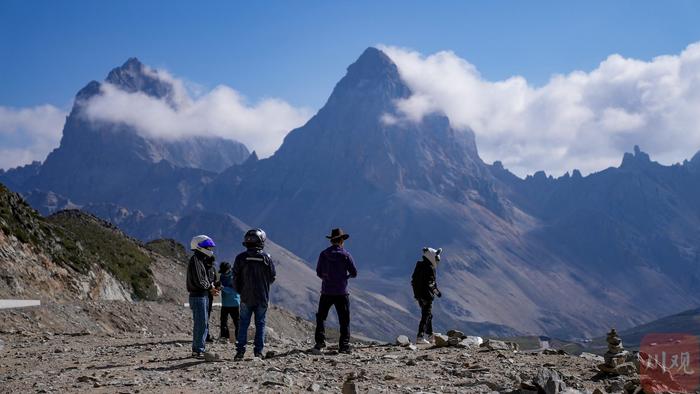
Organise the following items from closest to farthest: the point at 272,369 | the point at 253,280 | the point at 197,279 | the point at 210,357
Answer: the point at 272,369 < the point at 210,357 < the point at 253,280 < the point at 197,279

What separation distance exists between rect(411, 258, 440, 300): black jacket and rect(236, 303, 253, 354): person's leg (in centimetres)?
681

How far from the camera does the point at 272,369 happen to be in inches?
550

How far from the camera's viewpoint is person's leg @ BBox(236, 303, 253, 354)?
611 inches

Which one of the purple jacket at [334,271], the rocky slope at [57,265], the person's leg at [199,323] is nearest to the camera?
the person's leg at [199,323]

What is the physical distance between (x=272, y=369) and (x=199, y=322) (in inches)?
116

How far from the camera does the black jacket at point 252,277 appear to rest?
15891mm

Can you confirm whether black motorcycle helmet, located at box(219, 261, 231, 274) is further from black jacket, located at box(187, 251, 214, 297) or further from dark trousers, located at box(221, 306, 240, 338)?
black jacket, located at box(187, 251, 214, 297)

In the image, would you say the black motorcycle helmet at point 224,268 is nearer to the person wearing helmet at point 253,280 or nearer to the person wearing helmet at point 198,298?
the person wearing helmet at point 198,298

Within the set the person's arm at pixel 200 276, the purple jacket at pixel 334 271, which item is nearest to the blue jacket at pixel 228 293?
the purple jacket at pixel 334 271

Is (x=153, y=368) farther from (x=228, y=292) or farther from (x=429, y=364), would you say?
(x=228, y=292)

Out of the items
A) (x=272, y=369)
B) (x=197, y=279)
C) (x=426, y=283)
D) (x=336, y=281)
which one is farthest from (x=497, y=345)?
(x=197, y=279)

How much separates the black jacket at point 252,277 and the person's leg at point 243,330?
18 cm

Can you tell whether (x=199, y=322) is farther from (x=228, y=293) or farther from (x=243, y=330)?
(x=228, y=293)

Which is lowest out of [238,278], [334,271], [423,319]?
[238,278]
